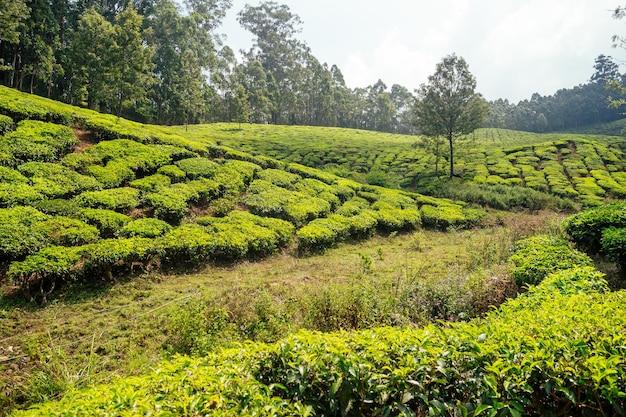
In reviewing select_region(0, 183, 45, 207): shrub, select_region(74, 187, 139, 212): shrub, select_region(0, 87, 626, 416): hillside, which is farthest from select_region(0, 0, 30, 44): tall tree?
select_region(74, 187, 139, 212): shrub

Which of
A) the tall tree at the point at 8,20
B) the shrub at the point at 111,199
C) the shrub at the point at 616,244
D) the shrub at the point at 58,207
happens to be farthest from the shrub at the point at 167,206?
the tall tree at the point at 8,20

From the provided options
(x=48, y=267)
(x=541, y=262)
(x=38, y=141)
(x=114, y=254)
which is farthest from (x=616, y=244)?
(x=38, y=141)

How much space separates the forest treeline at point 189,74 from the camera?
2431 cm

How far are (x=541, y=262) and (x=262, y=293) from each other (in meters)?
5.74

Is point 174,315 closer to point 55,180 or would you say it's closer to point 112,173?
point 55,180

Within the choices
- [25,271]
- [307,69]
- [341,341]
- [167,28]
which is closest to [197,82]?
[167,28]

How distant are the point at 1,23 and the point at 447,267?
28504mm

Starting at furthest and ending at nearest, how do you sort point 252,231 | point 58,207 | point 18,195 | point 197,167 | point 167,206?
point 197,167
point 252,231
point 167,206
point 58,207
point 18,195

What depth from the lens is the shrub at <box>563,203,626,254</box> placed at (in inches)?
306

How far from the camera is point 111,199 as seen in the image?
976 cm

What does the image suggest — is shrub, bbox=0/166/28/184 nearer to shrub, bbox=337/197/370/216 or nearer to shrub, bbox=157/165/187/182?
shrub, bbox=157/165/187/182

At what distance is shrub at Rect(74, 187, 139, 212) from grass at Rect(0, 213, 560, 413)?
2.91 metres

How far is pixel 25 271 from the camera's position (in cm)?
636

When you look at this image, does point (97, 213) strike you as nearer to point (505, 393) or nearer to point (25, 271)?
point (25, 271)
